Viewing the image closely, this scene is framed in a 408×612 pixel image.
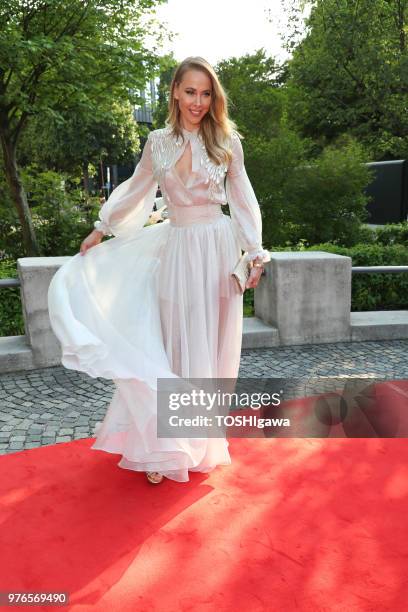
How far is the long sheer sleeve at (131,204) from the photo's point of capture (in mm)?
3203

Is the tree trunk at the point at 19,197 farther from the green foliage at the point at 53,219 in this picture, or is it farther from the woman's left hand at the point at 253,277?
the woman's left hand at the point at 253,277

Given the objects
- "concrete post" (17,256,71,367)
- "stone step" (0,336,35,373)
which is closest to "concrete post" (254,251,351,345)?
"concrete post" (17,256,71,367)

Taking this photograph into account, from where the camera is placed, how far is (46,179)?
1135 centimetres

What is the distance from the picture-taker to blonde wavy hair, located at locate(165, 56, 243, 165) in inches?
113

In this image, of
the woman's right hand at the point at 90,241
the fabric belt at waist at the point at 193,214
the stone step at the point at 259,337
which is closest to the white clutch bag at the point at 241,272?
the fabric belt at waist at the point at 193,214

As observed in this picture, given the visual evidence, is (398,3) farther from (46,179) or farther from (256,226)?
(256,226)

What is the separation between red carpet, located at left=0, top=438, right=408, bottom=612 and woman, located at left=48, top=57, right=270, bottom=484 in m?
0.23

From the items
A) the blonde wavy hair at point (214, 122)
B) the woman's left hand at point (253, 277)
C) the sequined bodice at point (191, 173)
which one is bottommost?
the woman's left hand at point (253, 277)

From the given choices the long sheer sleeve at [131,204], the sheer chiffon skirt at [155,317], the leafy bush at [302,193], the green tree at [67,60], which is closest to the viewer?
the sheer chiffon skirt at [155,317]

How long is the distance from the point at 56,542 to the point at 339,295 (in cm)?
400

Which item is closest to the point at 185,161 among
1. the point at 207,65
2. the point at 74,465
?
the point at 207,65

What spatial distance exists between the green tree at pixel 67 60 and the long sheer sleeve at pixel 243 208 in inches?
283

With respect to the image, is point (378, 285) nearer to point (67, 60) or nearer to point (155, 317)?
point (155, 317)

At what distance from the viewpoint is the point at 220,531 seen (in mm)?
2643
